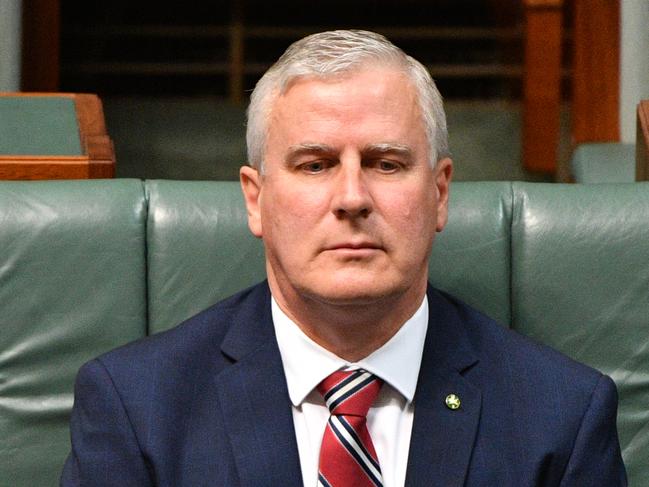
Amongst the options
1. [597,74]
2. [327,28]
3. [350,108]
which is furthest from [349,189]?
[327,28]

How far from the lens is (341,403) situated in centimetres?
168

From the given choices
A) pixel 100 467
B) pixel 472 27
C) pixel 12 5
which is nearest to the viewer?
pixel 100 467

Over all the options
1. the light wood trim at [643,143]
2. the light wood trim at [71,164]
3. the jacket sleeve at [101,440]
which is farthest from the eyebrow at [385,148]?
the light wood trim at [643,143]

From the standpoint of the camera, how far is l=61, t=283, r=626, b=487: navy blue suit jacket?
5.47 ft

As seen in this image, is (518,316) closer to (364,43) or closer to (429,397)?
(429,397)

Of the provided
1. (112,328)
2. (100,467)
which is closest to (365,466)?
(100,467)

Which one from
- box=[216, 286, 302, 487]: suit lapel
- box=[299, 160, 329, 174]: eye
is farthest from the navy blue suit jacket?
box=[299, 160, 329, 174]: eye

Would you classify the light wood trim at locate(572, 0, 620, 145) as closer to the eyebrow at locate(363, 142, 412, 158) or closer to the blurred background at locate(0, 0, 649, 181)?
the blurred background at locate(0, 0, 649, 181)

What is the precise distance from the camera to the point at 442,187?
1.79 m

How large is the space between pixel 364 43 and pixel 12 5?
2.36 meters

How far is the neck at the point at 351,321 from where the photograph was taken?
1687 mm

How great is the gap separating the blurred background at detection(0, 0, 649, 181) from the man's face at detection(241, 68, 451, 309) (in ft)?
6.89

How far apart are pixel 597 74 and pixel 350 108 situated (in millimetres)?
2686

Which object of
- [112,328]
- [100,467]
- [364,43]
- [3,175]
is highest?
[364,43]
